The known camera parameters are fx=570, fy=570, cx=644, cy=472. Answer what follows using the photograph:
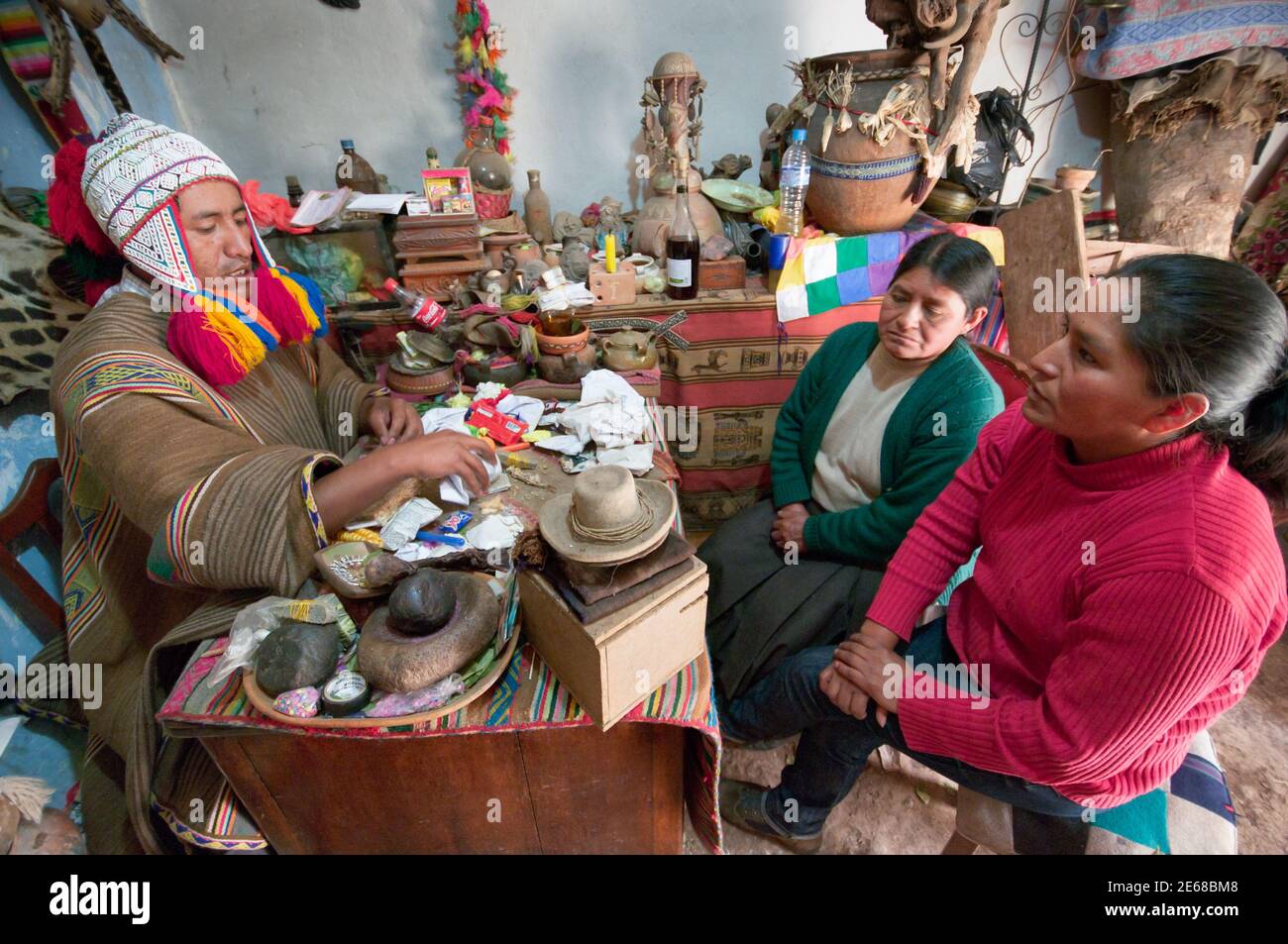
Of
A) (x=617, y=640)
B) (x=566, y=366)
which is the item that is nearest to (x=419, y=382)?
(x=566, y=366)

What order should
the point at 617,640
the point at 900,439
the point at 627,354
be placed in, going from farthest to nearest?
the point at 627,354, the point at 900,439, the point at 617,640

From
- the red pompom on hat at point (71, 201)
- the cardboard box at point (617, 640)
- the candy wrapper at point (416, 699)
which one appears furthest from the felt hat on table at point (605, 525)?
the red pompom on hat at point (71, 201)

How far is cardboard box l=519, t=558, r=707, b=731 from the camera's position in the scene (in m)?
1.00

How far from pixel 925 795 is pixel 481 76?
3.83 metres

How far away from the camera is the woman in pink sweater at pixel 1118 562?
2.96 ft

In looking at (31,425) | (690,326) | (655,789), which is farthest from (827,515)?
(31,425)

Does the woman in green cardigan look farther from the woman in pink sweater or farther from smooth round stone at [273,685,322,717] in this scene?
smooth round stone at [273,685,322,717]

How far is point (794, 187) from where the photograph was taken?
257cm

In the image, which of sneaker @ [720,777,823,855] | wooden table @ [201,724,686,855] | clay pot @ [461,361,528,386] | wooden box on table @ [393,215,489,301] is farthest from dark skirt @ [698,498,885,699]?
wooden box on table @ [393,215,489,301]

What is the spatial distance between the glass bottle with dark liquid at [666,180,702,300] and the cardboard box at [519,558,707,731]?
179cm

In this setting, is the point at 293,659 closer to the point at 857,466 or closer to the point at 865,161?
the point at 857,466

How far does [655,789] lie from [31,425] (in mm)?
2116

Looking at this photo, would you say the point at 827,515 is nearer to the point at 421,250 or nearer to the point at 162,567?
the point at 162,567

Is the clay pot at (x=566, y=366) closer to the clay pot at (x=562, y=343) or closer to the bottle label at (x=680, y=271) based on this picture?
the clay pot at (x=562, y=343)
